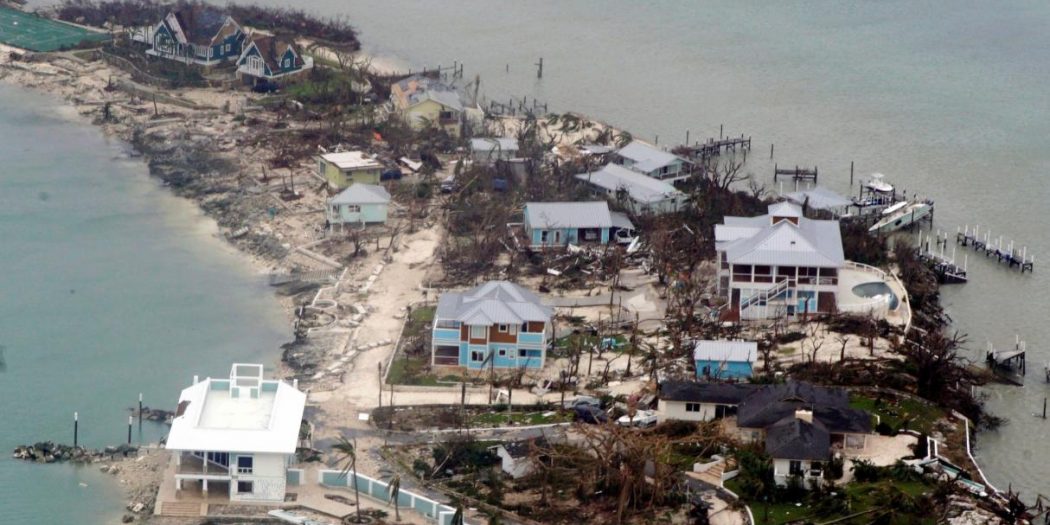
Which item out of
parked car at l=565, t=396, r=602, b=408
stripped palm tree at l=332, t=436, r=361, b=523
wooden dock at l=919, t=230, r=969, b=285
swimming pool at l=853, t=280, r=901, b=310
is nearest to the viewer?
stripped palm tree at l=332, t=436, r=361, b=523

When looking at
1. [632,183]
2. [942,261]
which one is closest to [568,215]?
[632,183]

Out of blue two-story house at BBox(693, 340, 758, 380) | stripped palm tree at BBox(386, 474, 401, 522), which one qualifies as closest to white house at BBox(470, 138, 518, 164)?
blue two-story house at BBox(693, 340, 758, 380)

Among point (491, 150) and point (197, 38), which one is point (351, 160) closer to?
point (491, 150)

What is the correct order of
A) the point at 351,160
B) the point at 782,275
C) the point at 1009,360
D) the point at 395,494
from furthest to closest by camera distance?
1. the point at 351,160
2. the point at 782,275
3. the point at 1009,360
4. the point at 395,494

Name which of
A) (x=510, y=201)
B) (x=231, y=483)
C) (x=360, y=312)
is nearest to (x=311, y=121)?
(x=510, y=201)

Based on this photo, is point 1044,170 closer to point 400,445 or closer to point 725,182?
point 725,182

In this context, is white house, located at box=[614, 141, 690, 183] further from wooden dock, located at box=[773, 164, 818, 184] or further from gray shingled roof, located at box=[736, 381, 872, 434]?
gray shingled roof, located at box=[736, 381, 872, 434]
